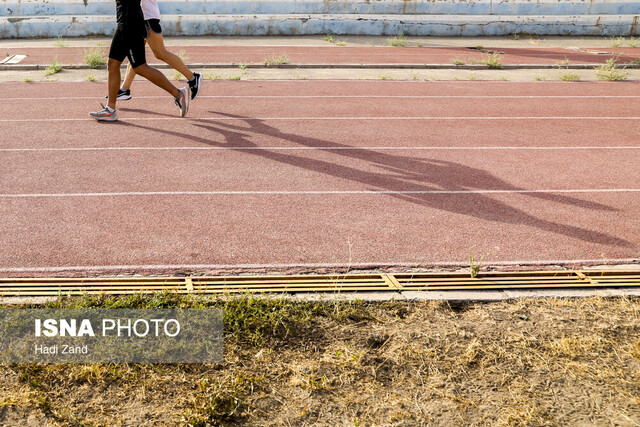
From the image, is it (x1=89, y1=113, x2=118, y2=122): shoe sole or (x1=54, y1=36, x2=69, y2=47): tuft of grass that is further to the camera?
(x1=54, y1=36, x2=69, y2=47): tuft of grass

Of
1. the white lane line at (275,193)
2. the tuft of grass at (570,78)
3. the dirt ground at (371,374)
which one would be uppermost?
the tuft of grass at (570,78)

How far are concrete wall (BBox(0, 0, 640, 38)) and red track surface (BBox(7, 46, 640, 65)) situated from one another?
285 cm

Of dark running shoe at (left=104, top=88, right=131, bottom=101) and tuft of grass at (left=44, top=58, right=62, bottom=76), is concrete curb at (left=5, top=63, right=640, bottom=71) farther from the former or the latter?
dark running shoe at (left=104, top=88, right=131, bottom=101)

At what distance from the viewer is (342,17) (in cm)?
2016

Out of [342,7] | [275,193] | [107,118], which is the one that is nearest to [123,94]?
[107,118]

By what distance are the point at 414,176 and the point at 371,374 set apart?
3419 millimetres

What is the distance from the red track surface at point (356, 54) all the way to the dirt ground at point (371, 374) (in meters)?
11.0

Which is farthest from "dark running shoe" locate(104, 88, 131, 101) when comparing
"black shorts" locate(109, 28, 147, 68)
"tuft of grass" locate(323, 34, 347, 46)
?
"tuft of grass" locate(323, 34, 347, 46)

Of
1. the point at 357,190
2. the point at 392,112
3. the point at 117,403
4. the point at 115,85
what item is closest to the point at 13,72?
the point at 115,85

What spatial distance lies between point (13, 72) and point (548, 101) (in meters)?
9.97

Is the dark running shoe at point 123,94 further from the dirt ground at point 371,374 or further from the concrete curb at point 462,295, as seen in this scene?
the dirt ground at point 371,374

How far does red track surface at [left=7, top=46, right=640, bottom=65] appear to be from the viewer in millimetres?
14450

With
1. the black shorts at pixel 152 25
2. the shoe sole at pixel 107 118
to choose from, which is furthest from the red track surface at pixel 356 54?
the shoe sole at pixel 107 118

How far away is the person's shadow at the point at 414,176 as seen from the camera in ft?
17.6
